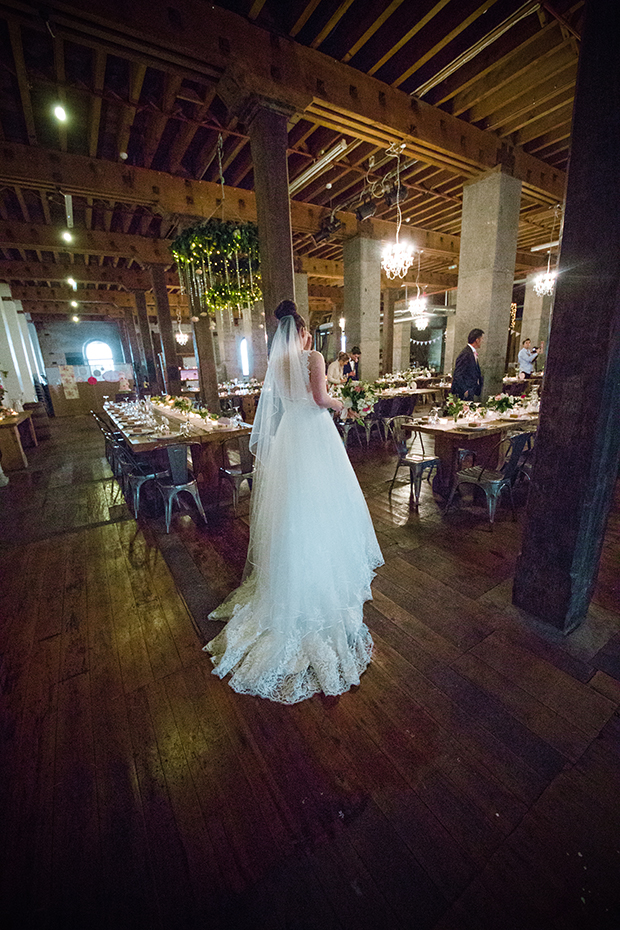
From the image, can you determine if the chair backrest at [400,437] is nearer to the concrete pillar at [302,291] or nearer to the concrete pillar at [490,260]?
the concrete pillar at [490,260]

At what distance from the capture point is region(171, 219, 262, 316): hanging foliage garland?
382 cm

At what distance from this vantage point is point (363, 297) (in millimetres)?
7922

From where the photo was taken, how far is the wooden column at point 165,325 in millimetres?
8992

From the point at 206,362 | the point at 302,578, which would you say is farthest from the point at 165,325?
the point at 302,578

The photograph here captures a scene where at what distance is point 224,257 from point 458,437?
10.6 ft

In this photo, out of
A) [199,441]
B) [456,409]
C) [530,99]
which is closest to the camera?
[199,441]

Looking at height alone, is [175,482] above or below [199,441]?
below

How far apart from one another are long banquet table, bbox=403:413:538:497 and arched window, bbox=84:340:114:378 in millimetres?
22055

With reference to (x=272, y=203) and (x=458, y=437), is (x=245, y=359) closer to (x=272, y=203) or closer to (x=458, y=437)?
(x=272, y=203)

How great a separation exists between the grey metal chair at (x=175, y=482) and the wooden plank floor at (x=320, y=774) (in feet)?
3.89

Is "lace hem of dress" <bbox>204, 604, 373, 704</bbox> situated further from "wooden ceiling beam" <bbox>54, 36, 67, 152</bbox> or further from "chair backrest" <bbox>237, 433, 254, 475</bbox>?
"wooden ceiling beam" <bbox>54, 36, 67, 152</bbox>

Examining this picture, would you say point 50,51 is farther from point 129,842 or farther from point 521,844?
point 521,844

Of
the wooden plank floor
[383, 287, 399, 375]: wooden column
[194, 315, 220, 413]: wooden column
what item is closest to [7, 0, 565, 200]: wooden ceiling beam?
the wooden plank floor

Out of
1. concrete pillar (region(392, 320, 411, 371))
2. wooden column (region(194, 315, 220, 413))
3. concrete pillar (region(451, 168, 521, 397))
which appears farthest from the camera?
concrete pillar (region(392, 320, 411, 371))
